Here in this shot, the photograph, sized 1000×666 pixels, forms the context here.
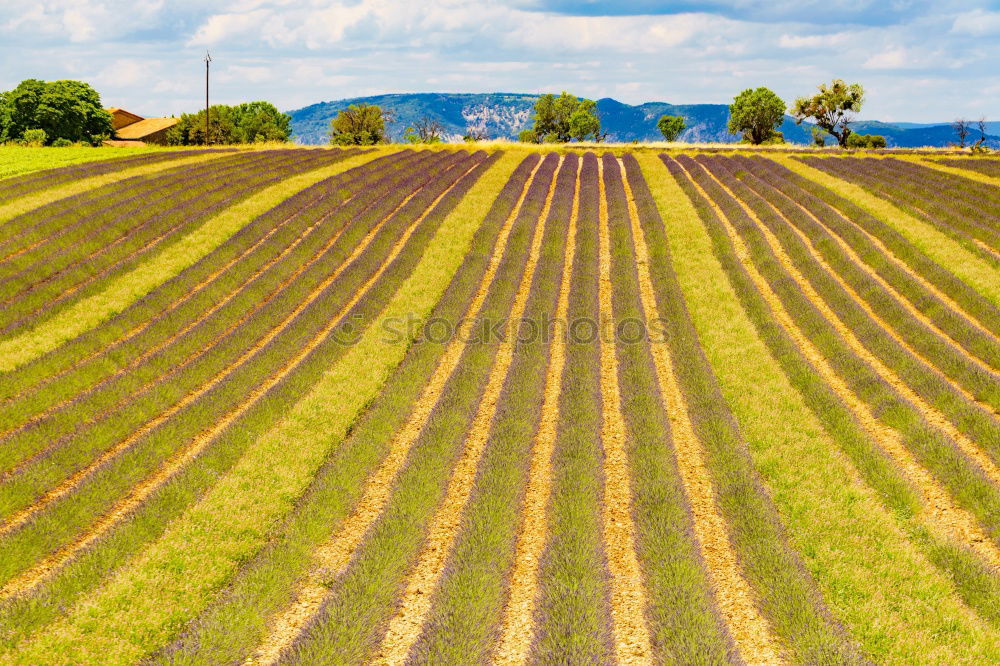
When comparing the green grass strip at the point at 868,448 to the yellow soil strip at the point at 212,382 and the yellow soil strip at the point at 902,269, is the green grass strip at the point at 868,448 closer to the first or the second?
the yellow soil strip at the point at 902,269

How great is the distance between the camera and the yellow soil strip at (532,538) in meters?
7.78

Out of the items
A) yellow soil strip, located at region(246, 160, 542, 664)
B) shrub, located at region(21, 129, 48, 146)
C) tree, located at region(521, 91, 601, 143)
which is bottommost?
yellow soil strip, located at region(246, 160, 542, 664)

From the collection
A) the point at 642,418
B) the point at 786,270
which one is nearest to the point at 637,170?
the point at 786,270

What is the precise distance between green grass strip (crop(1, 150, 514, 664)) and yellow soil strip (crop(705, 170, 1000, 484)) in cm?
1403

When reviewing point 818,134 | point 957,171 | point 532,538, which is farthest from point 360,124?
point 532,538

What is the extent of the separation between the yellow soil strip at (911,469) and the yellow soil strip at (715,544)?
3.99 meters

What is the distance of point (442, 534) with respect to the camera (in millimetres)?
9977

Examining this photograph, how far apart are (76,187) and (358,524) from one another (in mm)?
32196

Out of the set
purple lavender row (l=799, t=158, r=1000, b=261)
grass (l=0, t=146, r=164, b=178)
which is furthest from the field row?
grass (l=0, t=146, r=164, b=178)

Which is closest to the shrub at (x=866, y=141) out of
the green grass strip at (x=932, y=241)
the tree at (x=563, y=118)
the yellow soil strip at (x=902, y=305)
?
the tree at (x=563, y=118)

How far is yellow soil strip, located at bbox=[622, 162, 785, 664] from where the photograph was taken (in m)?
7.86

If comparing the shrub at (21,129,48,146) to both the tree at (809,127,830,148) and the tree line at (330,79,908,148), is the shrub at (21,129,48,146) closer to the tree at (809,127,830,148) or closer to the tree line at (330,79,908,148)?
the tree line at (330,79,908,148)

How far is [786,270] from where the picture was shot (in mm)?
22875

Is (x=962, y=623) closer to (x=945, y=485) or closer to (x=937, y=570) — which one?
(x=937, y=570)
